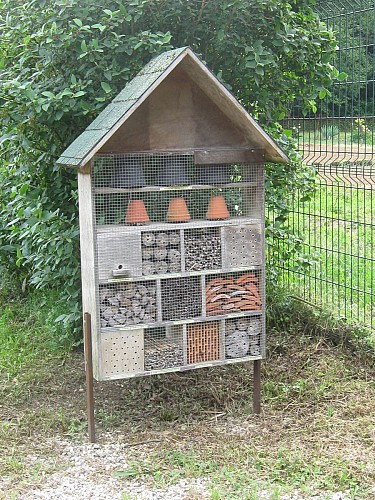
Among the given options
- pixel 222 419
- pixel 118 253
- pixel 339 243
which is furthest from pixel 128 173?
pixel 339 243

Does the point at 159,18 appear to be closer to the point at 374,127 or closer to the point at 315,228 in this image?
the point at 374,127

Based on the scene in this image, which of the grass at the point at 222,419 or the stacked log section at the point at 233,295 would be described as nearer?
the grass at the point at 222,419

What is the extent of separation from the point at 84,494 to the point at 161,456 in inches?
23.9

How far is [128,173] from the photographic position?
204 inches

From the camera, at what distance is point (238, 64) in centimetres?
638

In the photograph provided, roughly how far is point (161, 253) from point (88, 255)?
46 centimetres

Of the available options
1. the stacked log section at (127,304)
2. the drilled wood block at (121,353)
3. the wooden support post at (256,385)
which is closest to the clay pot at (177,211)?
the stacked log section at (127,304)

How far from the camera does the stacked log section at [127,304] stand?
5.14 metres

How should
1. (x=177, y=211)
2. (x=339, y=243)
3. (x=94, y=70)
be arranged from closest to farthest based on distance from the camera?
1. (x=177, y=211)
2. (x=94, y=70)
3. (x=339, y=243)

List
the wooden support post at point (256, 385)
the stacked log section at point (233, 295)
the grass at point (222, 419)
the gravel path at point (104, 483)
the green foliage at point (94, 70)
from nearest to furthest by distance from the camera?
the gravel path at point (104, 483)
the grass at point (222, 419)
the stacked log section at point (233, 295)
the wooden support post at point (256, 385)
the green foliage at point (94, 70)

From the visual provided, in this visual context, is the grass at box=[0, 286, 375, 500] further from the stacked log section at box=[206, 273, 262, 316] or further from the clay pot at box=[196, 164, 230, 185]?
the clay pot at box=[196, 164, 230, 185]

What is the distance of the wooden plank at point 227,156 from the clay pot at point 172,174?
0.45 feet

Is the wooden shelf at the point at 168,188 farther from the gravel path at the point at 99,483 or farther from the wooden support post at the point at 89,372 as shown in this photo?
the gravel path at the point at 99,483

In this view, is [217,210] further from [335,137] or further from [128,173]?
[335,137]
